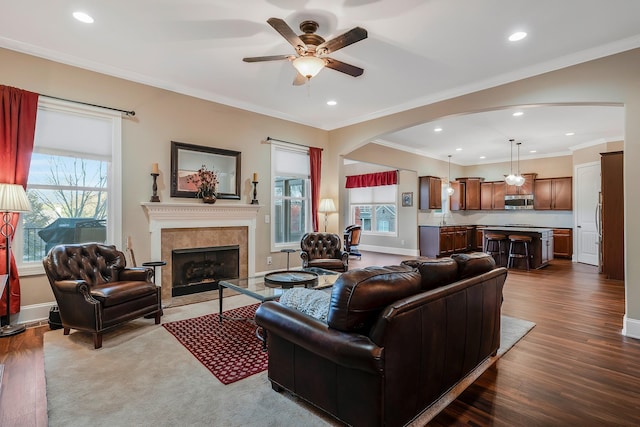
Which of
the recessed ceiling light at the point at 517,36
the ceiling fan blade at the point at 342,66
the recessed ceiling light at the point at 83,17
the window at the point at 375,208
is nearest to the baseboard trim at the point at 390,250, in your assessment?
the window at the point at 375,208

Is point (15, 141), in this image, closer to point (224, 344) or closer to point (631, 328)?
point (224, 344)

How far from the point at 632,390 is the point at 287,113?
17.8 feet

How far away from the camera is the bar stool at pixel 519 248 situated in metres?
6.99

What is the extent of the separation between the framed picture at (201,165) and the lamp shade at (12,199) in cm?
166

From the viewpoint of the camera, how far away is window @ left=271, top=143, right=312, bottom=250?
19.1ft

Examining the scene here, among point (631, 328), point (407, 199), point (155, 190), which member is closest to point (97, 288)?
point (155, 190)

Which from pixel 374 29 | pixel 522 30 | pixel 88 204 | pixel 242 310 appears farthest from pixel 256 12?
pixel 242 310

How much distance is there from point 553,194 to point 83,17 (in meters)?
10.8

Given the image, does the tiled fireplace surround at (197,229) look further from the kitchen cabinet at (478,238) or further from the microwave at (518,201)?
the microwave at (518,201)

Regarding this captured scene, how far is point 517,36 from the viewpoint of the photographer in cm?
320

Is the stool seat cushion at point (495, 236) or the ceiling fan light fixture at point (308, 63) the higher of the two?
the ceiling fan light fixture at point (308, 63)

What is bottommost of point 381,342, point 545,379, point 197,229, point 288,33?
point 545,379

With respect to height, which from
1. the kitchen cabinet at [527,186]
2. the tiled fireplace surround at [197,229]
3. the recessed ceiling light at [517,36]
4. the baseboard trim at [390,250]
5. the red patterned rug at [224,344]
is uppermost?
the recessed ceiling light at [517,36]

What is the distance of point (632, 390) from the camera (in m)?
2.28
